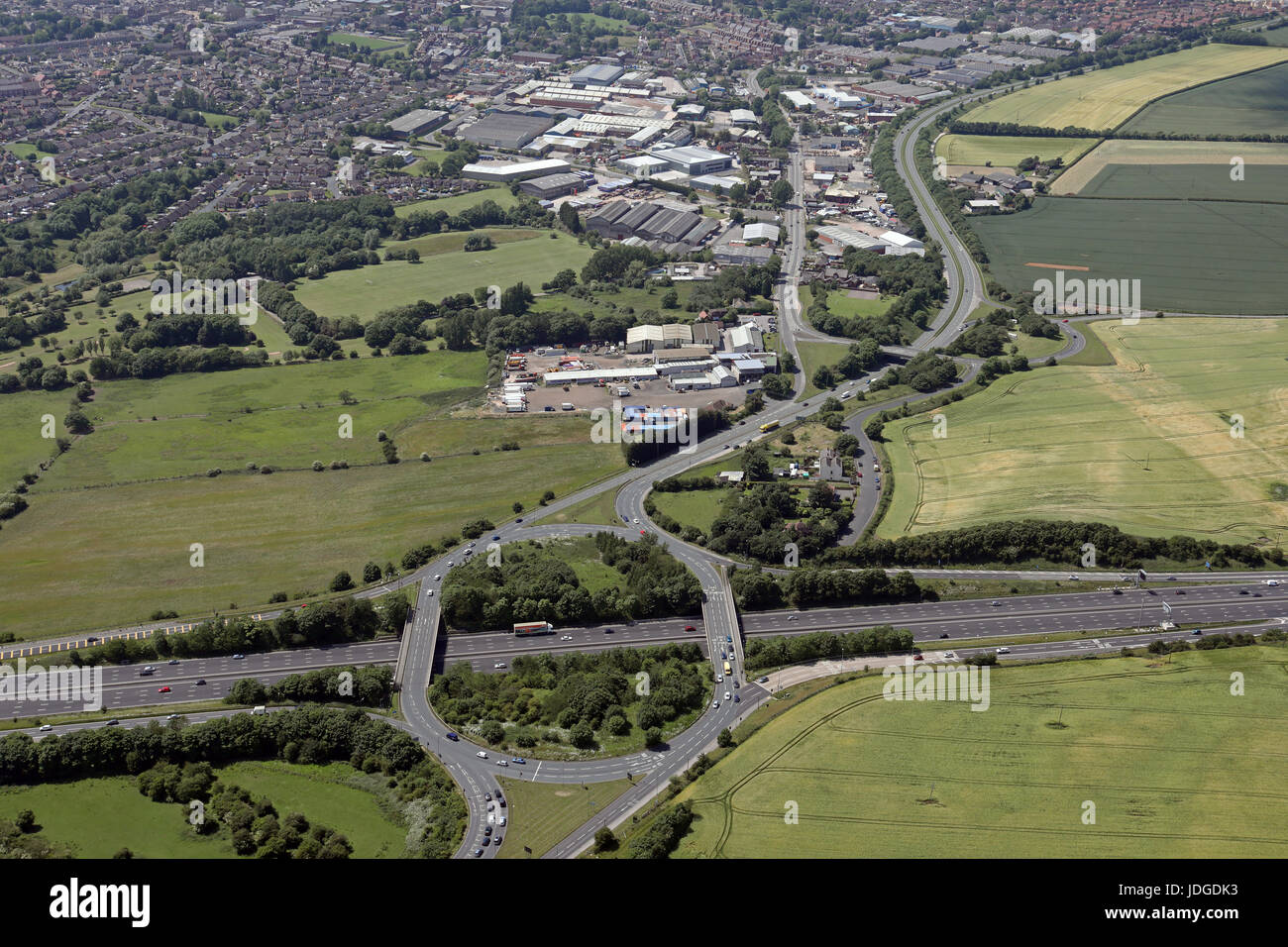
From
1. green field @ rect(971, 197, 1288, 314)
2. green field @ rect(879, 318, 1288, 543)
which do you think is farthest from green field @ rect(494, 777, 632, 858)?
green field @ rect(971, 197, 1288, 314)

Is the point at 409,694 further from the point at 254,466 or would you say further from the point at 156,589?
the point at 254,466

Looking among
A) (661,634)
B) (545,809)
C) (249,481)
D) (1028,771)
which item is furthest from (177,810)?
(1028,771)

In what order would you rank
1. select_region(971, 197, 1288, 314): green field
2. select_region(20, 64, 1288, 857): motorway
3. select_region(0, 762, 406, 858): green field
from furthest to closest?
select_region(971, 197, 1288, 314): green field
select_region(20, 64, 1288, 857): motorway
select_region(0, 762, 406, 858): green field

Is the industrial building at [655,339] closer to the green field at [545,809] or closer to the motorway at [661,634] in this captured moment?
the motorway at [661,634]

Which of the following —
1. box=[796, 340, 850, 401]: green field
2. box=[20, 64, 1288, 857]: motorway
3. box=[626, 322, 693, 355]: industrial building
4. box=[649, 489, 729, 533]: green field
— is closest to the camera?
box=[20, 64, 1288, 857]: motorway

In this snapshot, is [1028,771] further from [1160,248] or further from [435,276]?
[1160,248]

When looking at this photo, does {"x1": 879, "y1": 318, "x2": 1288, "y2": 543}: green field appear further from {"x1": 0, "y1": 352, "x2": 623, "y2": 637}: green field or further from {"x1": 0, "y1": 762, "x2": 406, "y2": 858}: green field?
{"x1": 0, "y1": 762, "x2": 406, "y2": 858}: green field

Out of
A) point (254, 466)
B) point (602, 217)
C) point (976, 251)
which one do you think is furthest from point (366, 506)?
point (976, 251)
